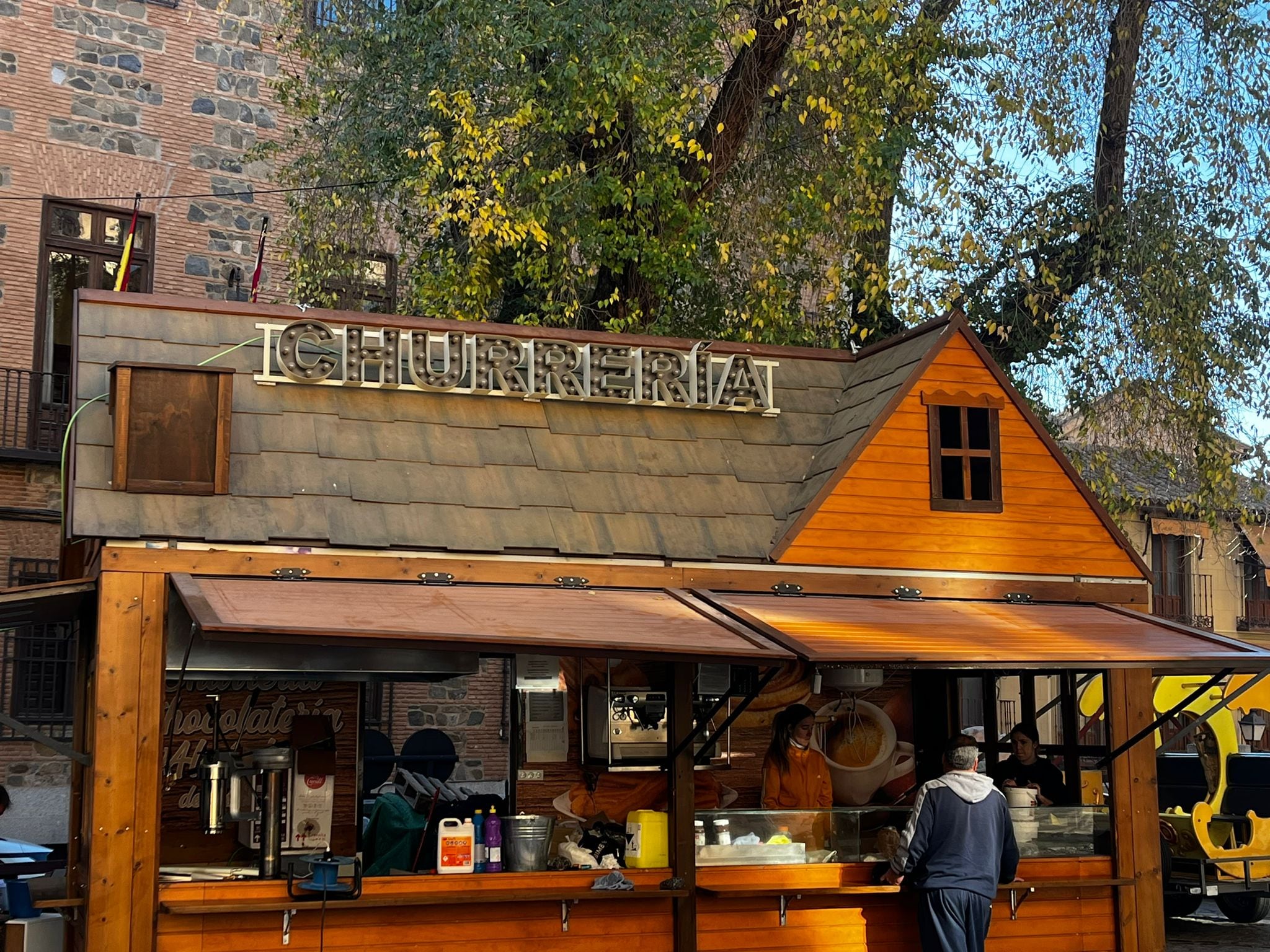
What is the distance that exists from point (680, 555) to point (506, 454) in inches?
51.0

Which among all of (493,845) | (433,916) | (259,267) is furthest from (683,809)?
(259,267)

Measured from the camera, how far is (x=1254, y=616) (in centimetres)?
3331

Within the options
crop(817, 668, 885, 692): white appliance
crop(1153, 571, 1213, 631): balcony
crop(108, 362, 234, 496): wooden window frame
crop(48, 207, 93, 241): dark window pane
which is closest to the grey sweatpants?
crop(817, 668, 885, 692): white appliance

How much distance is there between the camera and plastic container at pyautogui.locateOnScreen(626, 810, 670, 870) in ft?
29.9

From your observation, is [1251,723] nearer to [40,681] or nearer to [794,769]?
[794,769]

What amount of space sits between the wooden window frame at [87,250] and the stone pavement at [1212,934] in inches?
567

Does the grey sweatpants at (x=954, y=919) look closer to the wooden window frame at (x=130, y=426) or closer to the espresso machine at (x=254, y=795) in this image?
the espresso machine at (x=254, y=795)

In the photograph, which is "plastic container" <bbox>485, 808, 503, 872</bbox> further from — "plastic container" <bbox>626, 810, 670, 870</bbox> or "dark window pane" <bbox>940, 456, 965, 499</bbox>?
"dark window pane" <bbox>940, 456, 965, 499</bbox>

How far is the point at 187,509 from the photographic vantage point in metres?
8.48

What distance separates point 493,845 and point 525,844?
200mm

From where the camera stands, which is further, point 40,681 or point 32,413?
point 32,413

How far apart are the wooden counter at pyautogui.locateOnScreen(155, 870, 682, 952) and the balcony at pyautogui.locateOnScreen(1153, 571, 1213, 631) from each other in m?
25.6

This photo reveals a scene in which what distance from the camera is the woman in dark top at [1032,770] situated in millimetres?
11016

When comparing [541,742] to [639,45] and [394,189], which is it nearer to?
[639,45]
